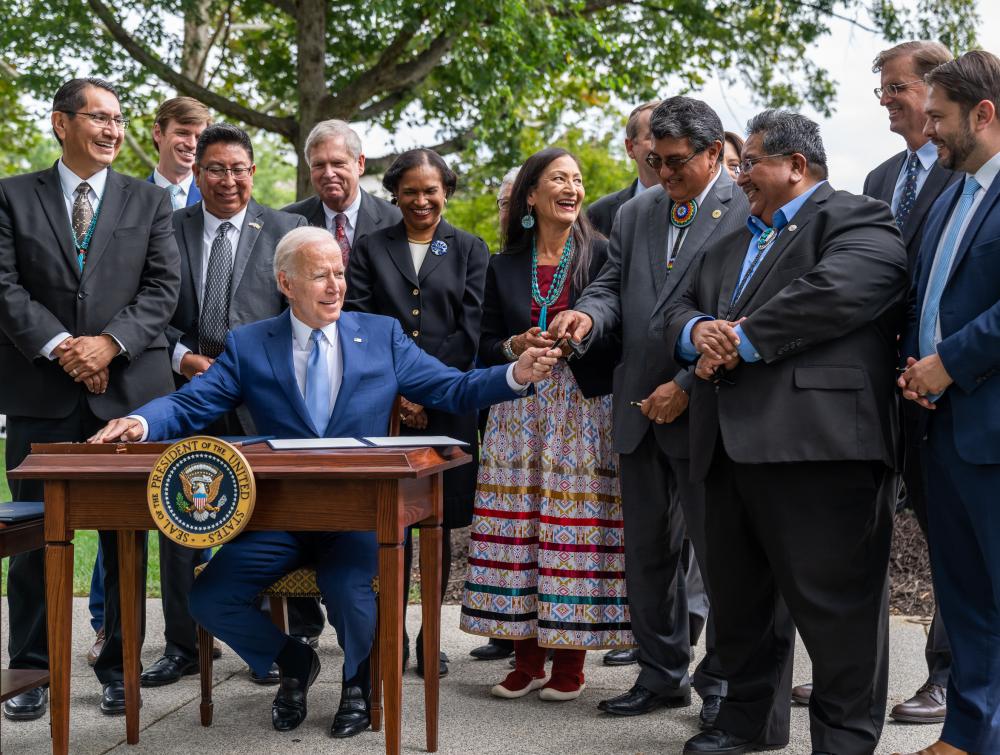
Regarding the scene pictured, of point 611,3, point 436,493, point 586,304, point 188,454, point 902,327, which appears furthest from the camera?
point 611,3

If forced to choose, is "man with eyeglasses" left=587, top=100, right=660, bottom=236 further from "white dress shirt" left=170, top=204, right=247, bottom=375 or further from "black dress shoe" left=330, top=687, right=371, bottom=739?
"black dress shoe" left=330, top=687, right=371, bottom=739

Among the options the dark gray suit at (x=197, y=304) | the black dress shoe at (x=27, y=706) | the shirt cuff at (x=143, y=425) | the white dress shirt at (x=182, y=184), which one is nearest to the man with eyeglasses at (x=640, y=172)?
the dark gray suit at (x=197, y=304)

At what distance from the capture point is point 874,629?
3.90 meters

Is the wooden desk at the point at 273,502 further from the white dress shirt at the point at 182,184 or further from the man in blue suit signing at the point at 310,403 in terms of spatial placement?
the white dress shirt at the point at 182,184

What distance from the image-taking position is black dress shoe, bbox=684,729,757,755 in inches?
163

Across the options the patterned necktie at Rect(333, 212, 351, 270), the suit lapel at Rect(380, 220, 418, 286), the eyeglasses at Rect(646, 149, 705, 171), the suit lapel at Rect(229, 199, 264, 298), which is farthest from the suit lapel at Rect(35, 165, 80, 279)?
the eyeglasses at Rect(646, 149, 705, 171)

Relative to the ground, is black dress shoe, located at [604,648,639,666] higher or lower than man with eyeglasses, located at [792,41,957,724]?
lower

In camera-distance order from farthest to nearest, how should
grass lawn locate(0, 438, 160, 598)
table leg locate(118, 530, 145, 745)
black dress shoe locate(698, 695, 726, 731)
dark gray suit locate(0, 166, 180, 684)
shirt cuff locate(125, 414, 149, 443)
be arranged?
1. grass lawn locate(0, 438, 160, 598)
2. dark gray suit locate(0, 166, 180, 684)
3. black dress shoe locate(698, 695, 726, 731)
4. table leg locate(118, 530, 145, 745)
5. shirt cuff locate(125, 414, 149, 443)

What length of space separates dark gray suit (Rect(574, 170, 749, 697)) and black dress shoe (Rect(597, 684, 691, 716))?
5cm

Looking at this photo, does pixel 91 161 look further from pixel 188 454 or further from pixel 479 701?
pixel 479 701

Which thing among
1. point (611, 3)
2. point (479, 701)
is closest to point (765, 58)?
point (611, 3)

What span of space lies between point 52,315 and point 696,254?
263cm

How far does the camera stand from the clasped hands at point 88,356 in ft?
15.7

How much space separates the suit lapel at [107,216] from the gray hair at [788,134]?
107 inches
